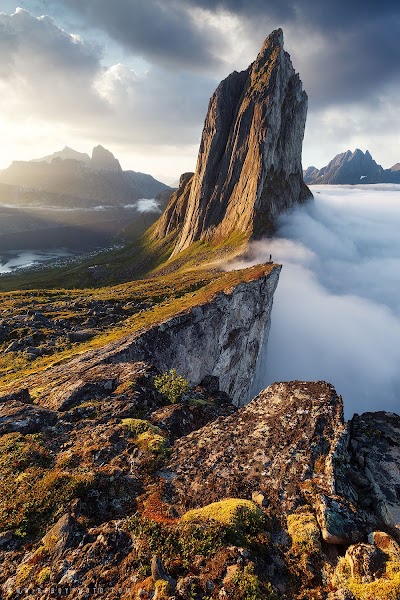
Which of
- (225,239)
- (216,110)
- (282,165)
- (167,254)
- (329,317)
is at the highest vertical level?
(216,110)

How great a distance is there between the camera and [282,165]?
160750 mm

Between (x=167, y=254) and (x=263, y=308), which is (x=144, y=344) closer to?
(x=263, y=308)

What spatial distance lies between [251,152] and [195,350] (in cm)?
13319

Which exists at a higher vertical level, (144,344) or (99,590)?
(99,590)

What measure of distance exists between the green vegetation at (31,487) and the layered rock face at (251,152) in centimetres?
13026

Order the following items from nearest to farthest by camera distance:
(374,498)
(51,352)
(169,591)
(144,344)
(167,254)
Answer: (169,591) → (374,498) → (144,344) → (51,352) → (167,254)

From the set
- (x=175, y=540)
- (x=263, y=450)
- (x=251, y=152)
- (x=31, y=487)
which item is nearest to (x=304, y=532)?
(x=263, y=450)

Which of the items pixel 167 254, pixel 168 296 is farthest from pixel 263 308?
pixel 167 254

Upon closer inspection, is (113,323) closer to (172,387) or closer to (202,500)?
(172,387)

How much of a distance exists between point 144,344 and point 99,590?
92.2 feet

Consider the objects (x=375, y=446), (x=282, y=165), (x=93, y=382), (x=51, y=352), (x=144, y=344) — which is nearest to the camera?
(x=375, y=446)

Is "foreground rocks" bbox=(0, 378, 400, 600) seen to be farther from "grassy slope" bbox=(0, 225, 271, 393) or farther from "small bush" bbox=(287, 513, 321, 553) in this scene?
"grassy slope" bbox=(0, 225, 271, 393)

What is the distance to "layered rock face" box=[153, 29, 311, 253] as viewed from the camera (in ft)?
481

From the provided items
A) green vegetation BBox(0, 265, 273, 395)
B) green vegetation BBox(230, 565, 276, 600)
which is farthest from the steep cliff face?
green vegetation BBox(230, 565, 276, 600)
